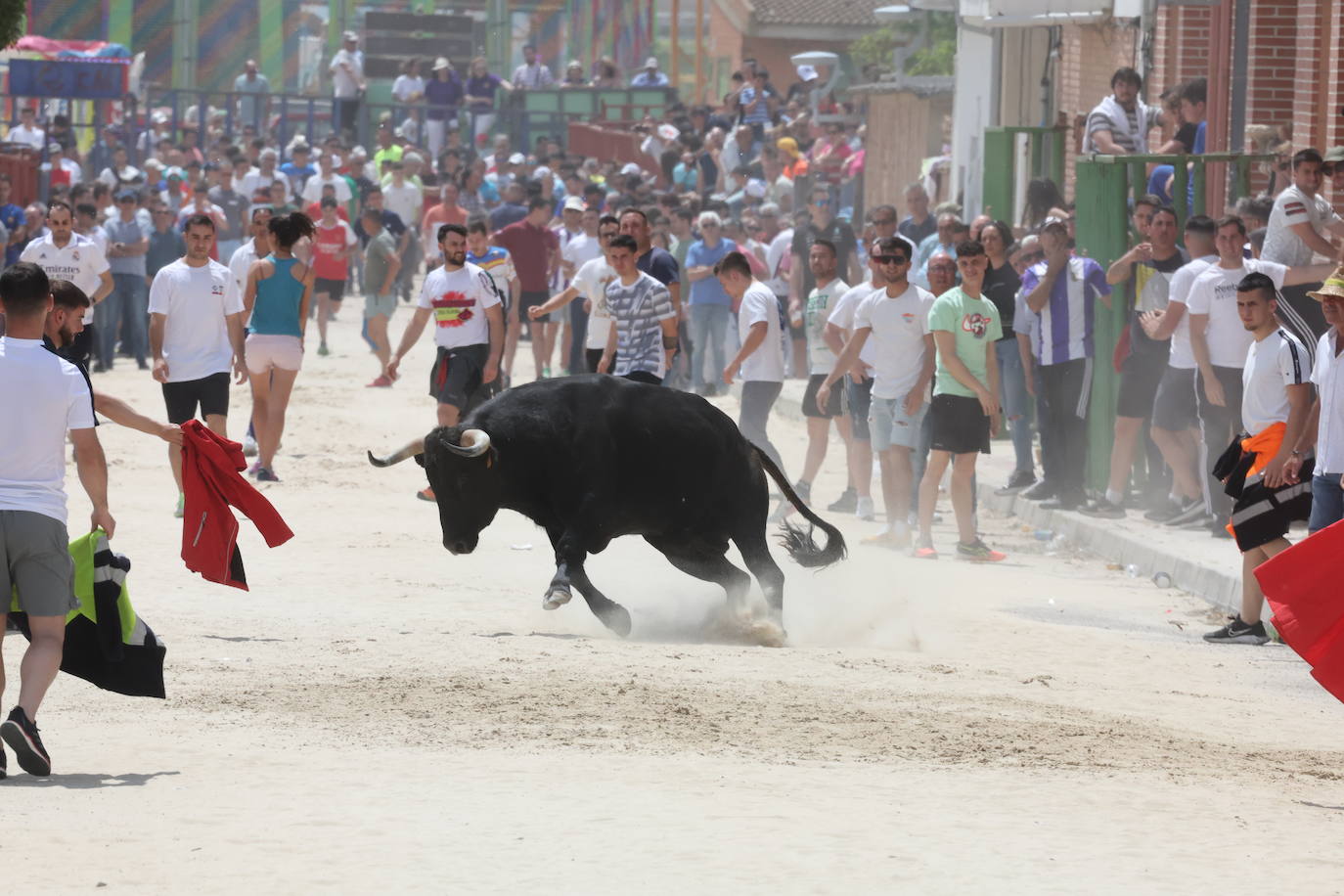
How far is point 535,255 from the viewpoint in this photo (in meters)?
21.1

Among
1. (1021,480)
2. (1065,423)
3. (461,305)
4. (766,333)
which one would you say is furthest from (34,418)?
(1021,480)

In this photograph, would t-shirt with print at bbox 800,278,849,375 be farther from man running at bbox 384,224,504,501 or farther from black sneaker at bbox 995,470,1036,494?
man running at bbox 384,224,504,501

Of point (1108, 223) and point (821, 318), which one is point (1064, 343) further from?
point (821, 318)

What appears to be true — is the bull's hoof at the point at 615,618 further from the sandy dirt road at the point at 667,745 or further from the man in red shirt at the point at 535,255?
the man in red shirt at the point at 535,255

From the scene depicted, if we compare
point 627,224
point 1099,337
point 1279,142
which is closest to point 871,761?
point 627,224

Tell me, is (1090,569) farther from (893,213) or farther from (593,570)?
(893,213)

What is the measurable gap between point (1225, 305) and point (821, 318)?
2.98m

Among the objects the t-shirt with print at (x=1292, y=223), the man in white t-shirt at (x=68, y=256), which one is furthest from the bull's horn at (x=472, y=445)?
the man in white t-shirt at (x=68, y=256)

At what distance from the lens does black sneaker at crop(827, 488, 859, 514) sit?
14.9m

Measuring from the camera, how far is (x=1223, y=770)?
7309mm

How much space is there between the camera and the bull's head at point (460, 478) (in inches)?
379

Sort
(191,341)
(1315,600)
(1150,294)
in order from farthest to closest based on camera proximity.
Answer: (1150,294), (191,341), (1315,600)

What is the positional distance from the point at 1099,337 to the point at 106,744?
920cm

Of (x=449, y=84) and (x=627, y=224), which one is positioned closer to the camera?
(x=627, y=224)
